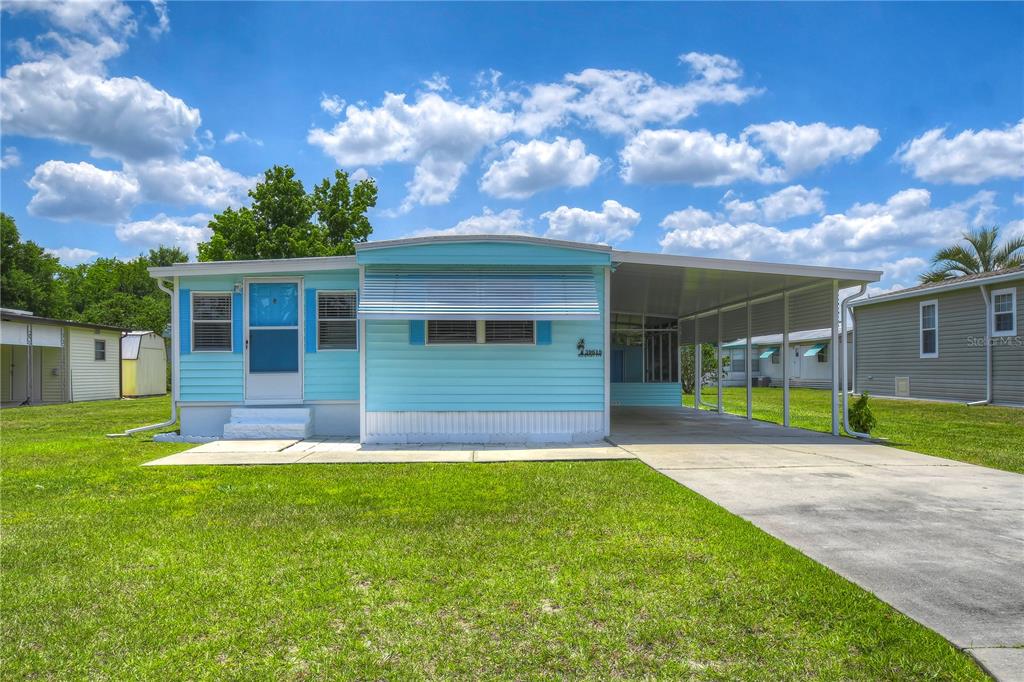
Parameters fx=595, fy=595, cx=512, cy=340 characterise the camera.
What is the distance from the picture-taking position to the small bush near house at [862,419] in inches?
373

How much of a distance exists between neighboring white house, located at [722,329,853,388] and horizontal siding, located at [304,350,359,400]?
64.8 feet

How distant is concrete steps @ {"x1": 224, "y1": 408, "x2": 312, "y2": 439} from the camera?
9086mm

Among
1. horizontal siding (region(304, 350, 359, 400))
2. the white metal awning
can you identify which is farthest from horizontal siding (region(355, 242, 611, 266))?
horizontal siding (region(304, 350, 359, 400))

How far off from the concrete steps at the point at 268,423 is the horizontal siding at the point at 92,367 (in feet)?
47.6

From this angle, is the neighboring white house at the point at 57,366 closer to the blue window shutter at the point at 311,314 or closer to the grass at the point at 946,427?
the blue window shutter at the point at 311,314

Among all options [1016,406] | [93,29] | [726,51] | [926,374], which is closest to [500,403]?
[726,51]

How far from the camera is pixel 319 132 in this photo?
13.6 metres

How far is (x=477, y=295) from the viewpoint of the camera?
27.1 ft

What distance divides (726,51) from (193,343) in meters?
10.9

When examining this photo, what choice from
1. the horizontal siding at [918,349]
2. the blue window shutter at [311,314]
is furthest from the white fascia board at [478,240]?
the horizontal siding at [918,349]

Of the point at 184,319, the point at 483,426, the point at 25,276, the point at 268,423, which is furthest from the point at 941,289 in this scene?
the point at 25,276

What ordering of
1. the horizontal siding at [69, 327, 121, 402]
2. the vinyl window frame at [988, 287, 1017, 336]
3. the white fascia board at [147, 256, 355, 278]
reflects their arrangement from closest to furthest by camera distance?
1. the white fascia board at [147, 256, 355, 278]
2. the vinyl window frame at [988, 287, 1017, 336]
3. the horizontal siding at [69, 327, 121, 402]

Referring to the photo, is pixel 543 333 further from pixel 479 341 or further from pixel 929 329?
pixel 929 329

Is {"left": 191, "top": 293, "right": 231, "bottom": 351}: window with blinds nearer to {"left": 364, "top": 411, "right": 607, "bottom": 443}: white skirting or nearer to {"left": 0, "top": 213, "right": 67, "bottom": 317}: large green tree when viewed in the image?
{"left": 364, "top": 411, "right": 607, "bottom": 443}: white skirting
